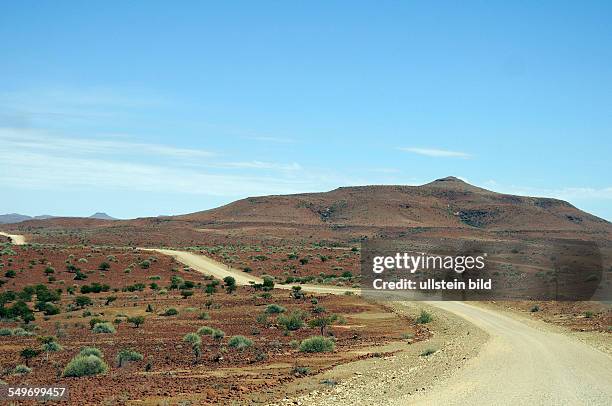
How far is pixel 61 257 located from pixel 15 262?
6229mm

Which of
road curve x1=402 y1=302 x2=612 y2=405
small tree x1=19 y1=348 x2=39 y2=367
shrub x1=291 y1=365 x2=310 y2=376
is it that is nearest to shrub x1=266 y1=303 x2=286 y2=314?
road curve x1=402 y1=302 x2=612 y2=405

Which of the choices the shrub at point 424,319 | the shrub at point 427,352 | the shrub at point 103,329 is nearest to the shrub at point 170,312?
the shrub at point 103,329

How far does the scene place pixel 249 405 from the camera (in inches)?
551

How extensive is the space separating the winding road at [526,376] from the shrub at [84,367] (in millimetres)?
7241

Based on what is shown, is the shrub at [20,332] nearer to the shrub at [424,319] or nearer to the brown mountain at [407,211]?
the shrub at [424,319]

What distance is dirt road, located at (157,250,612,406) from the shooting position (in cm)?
1421

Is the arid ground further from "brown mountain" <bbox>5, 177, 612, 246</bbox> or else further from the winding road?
"brown mountain" <bbox>5, 177, 612, 246</bbox>

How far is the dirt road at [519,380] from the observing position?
14211mm

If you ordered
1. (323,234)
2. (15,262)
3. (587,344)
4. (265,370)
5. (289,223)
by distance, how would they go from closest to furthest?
(265,370)
(587,344)
(15,262)
(323,234)
(289,223)

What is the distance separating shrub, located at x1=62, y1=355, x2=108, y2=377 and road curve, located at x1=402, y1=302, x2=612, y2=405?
892cm

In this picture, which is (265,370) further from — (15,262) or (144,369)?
(15,262)

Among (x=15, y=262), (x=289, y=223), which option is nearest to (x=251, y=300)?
(x=15, y=262)

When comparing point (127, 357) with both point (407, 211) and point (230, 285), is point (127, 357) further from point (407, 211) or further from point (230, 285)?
point (407, 211)

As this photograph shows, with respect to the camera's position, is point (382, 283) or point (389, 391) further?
point (382, 283)
